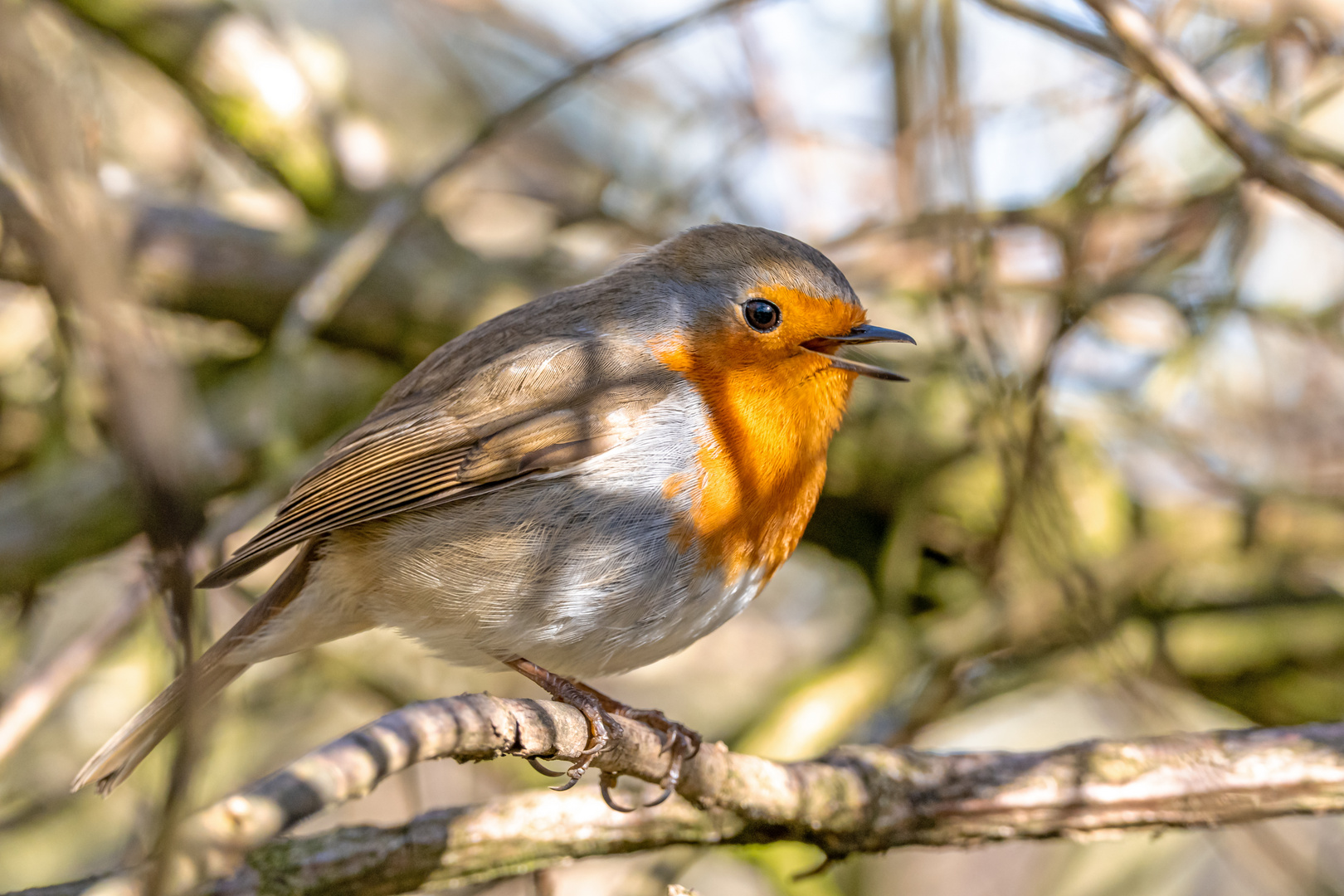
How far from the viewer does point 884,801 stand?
246 cm

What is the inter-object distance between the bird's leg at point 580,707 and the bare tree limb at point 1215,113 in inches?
74.5

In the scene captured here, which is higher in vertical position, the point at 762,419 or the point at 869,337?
the point at 869,337

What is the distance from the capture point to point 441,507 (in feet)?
8.79

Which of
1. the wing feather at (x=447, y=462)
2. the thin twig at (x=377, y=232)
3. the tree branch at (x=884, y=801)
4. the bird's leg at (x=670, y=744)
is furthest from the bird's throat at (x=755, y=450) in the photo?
the thin twig at (x=377, y=232)

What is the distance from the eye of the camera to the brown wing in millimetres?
2578

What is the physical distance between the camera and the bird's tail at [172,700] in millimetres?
2645

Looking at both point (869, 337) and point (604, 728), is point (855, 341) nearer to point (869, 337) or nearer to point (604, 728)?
point (869, 337)

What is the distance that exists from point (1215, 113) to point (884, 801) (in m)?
1.71

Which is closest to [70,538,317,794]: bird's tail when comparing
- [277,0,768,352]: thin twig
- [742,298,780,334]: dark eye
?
[277,0,768,352]: thin twig

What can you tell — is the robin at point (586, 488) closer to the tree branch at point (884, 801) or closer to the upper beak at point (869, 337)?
the upper beak at point (869, 337)

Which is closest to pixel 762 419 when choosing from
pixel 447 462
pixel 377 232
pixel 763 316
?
pixel 763 316

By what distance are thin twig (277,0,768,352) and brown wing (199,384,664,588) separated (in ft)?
3.48

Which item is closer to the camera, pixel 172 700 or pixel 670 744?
pixel 670 744

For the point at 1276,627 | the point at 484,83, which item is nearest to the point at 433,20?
the point at 484,83
